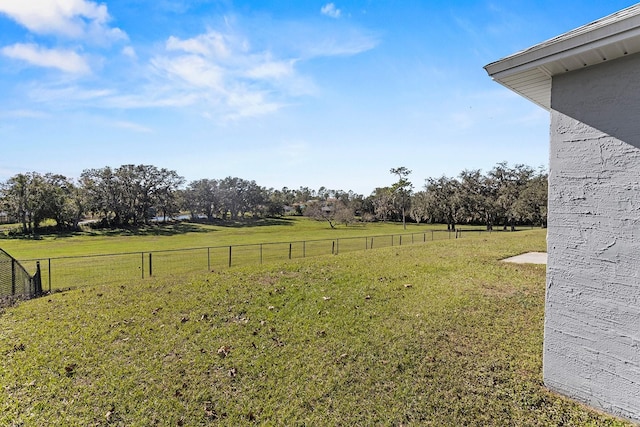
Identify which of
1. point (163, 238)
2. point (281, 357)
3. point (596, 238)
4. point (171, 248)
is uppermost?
Answer: point (596, 238)

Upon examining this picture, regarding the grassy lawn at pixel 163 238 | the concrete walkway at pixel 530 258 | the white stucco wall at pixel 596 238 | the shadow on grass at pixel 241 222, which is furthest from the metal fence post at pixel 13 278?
the shadow on grass at pixel 241 222

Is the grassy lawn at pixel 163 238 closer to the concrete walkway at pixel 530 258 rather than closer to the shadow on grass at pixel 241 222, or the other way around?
the shadow on grass at pixel 241 222

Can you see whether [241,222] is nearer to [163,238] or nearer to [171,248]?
[163,238]

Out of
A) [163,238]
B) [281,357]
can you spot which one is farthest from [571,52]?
[163,238]

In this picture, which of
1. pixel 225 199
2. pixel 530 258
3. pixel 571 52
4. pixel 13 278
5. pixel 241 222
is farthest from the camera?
pixel 225 199

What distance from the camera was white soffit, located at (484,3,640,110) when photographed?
2818 millimetres

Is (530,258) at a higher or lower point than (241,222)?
higher

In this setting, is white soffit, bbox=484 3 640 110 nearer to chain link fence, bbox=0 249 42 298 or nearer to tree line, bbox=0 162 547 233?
chain link fence, bbox=0 249 42 298

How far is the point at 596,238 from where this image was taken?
10.5ft

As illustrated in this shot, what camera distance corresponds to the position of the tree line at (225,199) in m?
45.0

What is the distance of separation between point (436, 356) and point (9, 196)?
61.6m

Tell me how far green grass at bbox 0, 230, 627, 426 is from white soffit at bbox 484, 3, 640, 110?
3.59 meters

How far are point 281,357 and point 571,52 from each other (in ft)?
16.6

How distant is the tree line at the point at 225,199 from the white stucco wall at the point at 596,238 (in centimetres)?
4206
